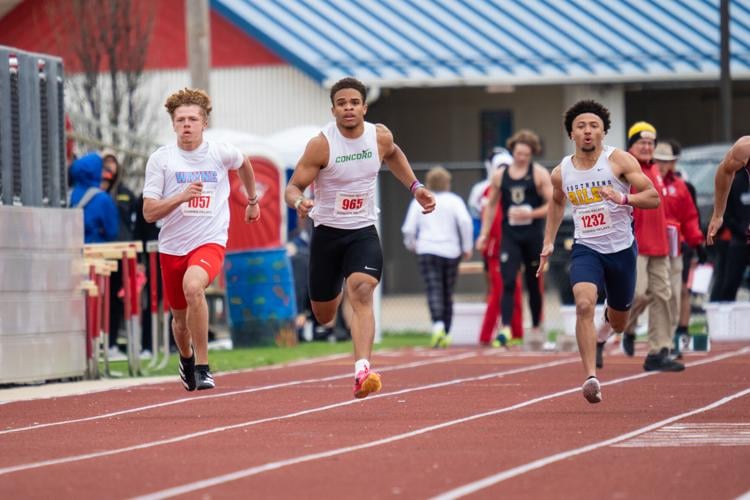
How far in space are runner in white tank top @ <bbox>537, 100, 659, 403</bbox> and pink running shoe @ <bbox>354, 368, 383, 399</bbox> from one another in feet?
5.30

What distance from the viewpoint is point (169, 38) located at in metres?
32.3

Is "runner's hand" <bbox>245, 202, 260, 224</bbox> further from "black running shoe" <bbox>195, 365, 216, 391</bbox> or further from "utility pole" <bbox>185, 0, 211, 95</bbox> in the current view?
"utility pole" <bbox>185, 0, 211, 95</bbox>

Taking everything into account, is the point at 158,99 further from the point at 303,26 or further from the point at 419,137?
the point at 419,137

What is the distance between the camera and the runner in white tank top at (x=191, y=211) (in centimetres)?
1344

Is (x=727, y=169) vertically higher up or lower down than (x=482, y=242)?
higher up

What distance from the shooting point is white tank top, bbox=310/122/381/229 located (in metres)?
12.7

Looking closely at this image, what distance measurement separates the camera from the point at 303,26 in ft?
105

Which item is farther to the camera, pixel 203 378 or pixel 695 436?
pixel 203 378

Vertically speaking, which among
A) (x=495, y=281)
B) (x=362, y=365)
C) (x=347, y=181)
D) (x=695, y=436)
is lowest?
(x=695, y=436)

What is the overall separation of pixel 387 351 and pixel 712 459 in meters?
12.1

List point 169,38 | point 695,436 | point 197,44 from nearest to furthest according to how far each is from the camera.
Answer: point 695,436
point 197,44
point 169,38

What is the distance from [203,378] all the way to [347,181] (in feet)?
6.50

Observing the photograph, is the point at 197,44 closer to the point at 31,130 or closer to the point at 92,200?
the point at 92,200

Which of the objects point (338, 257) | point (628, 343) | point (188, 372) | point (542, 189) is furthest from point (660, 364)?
point (188, 372)
